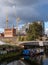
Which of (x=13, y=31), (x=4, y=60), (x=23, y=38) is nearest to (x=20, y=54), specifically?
(x=4, y=60)

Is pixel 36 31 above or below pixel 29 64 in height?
above

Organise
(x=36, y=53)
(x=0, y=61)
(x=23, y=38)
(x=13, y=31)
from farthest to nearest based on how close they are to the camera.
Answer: (x=13, y=31) < (x=23, y=38) < (x=36, y=53) < (x=0, y=61)

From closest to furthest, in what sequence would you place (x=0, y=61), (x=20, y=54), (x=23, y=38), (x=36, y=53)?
1. (x=0, y=61)
2. (x=20, y=54)
3. (x=36, y=53)
4. (x=23, y=38)

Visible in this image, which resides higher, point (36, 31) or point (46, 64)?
point (36, 31)

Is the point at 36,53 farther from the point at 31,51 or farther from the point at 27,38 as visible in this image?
the point at 27,38

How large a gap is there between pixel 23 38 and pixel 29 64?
3072cm

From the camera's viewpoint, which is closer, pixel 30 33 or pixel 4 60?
pixel 4 60

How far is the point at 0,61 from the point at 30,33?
1368 inches

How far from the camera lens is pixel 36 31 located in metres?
62.9

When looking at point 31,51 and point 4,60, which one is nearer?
point 4,60

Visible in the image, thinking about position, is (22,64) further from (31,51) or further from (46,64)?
(31,51)

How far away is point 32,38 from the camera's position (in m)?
61.0

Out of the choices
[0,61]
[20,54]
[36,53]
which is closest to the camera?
[0,61]

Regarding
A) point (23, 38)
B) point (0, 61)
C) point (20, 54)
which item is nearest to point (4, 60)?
point (0, 61)
